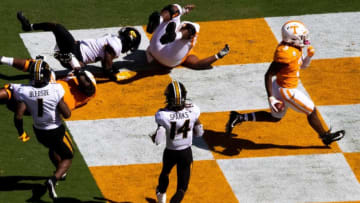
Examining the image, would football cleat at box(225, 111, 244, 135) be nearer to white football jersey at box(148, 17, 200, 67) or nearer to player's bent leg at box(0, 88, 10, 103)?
white football jersey at box(148, 17, 200, 67)

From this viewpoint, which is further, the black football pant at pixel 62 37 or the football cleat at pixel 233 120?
the black football pant at pixel 62 37

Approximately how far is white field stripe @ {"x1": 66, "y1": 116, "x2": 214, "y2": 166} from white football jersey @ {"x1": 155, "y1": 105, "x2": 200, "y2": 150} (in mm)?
1733

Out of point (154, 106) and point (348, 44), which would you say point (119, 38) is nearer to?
point (154, 106)

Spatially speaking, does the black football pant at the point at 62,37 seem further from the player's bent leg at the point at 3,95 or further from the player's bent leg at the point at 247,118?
the player's bent leg at the point at 247,118

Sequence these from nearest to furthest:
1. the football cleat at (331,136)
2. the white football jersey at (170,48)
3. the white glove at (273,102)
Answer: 1. the white glove at (273,102)
2. the football cleat at (331,136)
3. the white football jersey at (170,48)

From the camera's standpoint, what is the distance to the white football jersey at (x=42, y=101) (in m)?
10.9

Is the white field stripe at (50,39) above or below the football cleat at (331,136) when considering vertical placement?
above

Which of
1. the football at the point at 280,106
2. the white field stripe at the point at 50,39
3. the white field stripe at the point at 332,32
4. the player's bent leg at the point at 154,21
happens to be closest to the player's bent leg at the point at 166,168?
the football at the point at 280,106

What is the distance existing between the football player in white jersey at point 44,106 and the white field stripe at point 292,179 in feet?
8.28

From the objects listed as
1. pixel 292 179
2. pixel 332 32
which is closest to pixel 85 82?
pixel 292 179

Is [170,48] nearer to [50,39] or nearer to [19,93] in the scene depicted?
[50,39]

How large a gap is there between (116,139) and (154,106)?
3.54ft

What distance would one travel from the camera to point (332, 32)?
15.9 m

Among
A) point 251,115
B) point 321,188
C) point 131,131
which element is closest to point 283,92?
point 251,115
